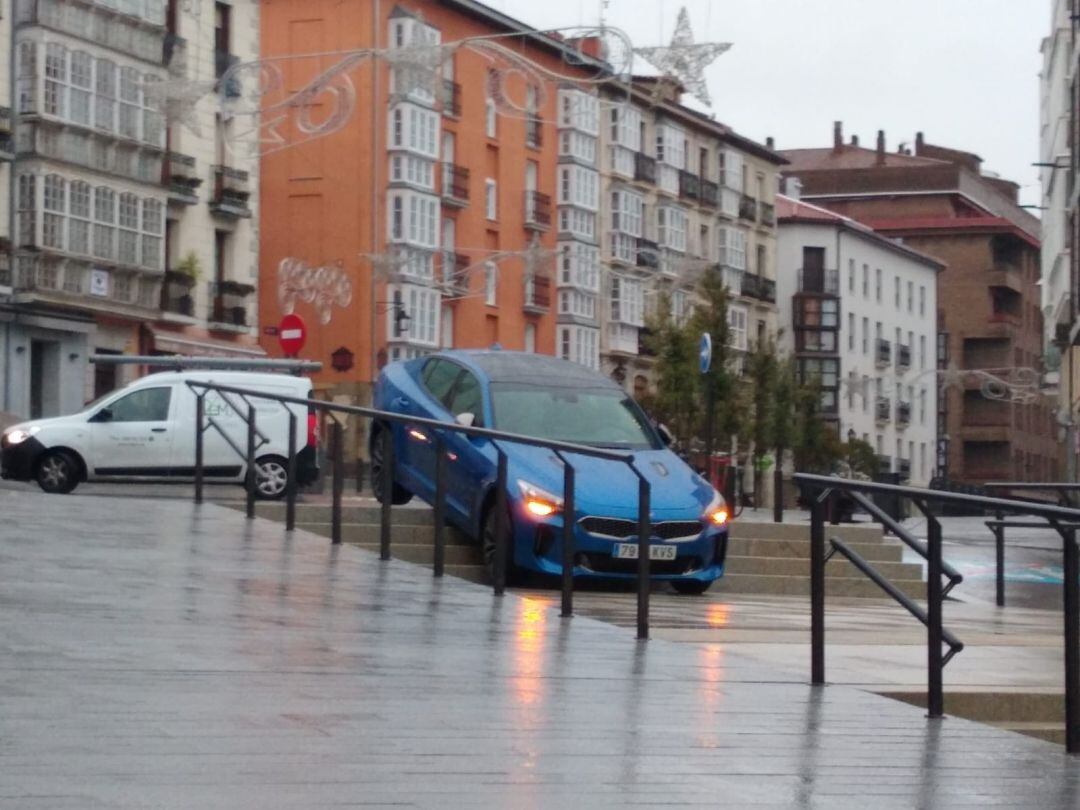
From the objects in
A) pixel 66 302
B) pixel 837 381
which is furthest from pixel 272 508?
Answer: pixel 837 381

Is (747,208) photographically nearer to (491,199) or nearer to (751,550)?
(491,199)

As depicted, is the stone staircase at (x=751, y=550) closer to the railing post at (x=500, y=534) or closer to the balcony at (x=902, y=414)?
the railing post at (x=500, y=534)

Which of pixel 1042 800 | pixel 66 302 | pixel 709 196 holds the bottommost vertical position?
pixel 1042 800

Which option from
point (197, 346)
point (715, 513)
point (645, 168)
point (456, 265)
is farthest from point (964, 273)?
point (715, 513)

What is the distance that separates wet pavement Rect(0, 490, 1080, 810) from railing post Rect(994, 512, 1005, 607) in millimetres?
1029

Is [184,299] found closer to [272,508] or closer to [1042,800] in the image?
[272,508]

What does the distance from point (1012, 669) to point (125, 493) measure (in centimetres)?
2214

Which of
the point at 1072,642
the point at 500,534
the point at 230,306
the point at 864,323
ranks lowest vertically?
the point at 1072,642

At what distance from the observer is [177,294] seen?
204 feet

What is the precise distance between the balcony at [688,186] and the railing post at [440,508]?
83.0 m

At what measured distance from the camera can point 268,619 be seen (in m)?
11.6

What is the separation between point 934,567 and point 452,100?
229 feet

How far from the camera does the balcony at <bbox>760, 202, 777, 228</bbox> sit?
109 metres

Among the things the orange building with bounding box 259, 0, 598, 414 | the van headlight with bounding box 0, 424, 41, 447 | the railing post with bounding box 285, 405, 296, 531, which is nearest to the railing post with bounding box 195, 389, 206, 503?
the railing post with bounding box 285, 405, 296, 531
